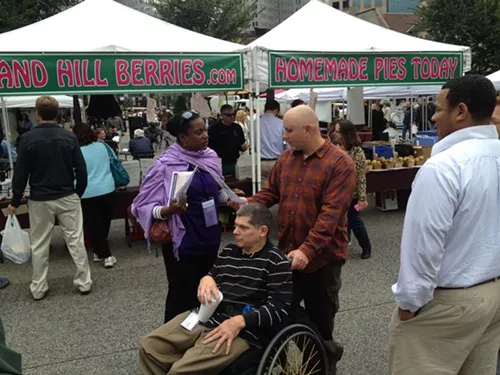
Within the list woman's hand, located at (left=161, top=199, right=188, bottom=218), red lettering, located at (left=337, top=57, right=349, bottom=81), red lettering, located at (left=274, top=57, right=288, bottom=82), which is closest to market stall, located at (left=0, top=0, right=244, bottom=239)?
red lettering, located at (left=274, top=57, right=288, bottom=82)

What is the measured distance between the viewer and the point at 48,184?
4.62m

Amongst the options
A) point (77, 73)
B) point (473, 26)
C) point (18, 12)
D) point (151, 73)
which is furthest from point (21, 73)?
point (473, 26)

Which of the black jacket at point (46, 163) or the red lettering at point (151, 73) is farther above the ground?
the red lettering at point (151, 73)

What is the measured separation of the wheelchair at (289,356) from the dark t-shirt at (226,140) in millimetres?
5036

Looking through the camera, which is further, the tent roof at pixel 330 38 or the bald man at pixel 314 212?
the tent roof at pixel 330 38

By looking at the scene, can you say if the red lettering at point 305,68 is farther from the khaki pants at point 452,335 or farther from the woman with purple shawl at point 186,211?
the khaki pants at point 452,335

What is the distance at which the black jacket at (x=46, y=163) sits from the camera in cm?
455

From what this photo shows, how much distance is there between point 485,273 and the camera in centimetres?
192

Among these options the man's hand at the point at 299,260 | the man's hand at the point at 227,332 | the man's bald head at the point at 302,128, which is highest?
the man's bald head at the point at 302,128

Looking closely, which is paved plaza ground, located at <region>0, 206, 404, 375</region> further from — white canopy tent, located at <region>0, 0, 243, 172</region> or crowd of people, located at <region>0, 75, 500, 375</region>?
white canopy tent, located at <region>0, 0, 243, 172</region>

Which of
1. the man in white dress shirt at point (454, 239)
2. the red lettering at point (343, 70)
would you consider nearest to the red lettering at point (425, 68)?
the red lettering at point (343, 70)

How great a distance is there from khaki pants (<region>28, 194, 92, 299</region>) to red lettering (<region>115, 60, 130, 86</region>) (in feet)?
5.57

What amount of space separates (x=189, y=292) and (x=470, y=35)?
20.4m

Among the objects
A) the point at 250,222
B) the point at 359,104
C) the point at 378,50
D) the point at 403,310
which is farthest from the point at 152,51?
the point at 359,104
